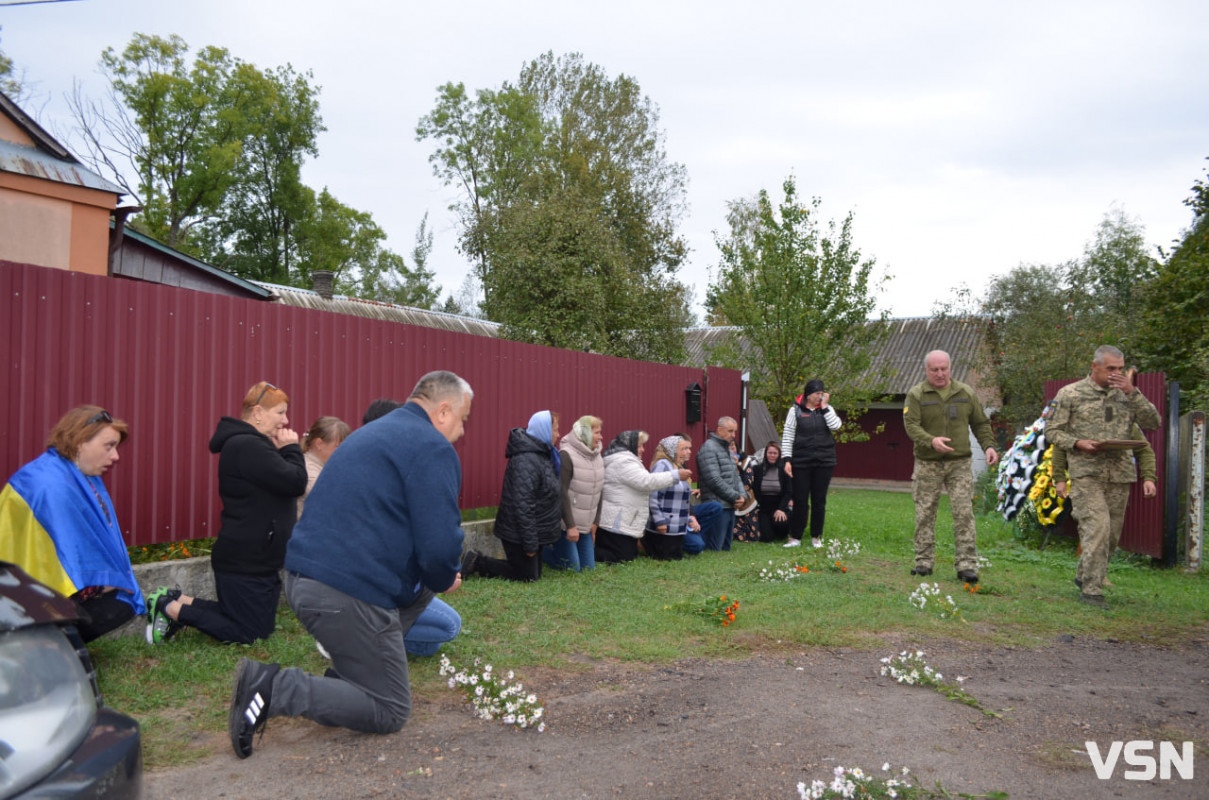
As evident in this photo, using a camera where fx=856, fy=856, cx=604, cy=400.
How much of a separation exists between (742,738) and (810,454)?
22.9 feet

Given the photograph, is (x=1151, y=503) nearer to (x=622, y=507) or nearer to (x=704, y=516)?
(x=704, y=516)

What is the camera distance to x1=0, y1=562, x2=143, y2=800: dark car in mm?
1838

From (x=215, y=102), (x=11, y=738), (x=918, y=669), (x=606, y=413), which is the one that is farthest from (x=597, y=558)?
(x=215, y=102)

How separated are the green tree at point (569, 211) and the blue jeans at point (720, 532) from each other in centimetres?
964

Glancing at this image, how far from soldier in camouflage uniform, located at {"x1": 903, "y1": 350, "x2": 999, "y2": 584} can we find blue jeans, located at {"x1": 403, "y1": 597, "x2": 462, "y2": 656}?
474cm

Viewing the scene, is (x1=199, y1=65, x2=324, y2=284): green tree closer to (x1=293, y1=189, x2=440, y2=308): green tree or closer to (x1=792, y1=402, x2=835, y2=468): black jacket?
(x1=293, y1=189, x2=440, y2=308): green tree

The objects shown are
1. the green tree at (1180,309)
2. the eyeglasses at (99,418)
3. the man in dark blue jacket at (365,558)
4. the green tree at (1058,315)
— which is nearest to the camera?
the man in dark blue jacket at (365,558)

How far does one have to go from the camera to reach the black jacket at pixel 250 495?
16.1ft

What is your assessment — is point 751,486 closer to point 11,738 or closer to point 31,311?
point 31,311

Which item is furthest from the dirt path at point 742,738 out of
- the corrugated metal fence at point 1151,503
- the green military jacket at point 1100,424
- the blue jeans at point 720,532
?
the blue jeans at point 720,532

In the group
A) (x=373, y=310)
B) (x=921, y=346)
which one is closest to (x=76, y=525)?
(x=373, y=310)

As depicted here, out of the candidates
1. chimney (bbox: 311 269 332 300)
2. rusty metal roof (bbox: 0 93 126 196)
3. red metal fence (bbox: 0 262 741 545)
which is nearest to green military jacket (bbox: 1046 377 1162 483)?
red metal fence (bbox: 0 262 741 545)

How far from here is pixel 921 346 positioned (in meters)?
33.2

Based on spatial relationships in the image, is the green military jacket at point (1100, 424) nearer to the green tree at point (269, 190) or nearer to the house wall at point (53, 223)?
the house wall at point (53, 223)
